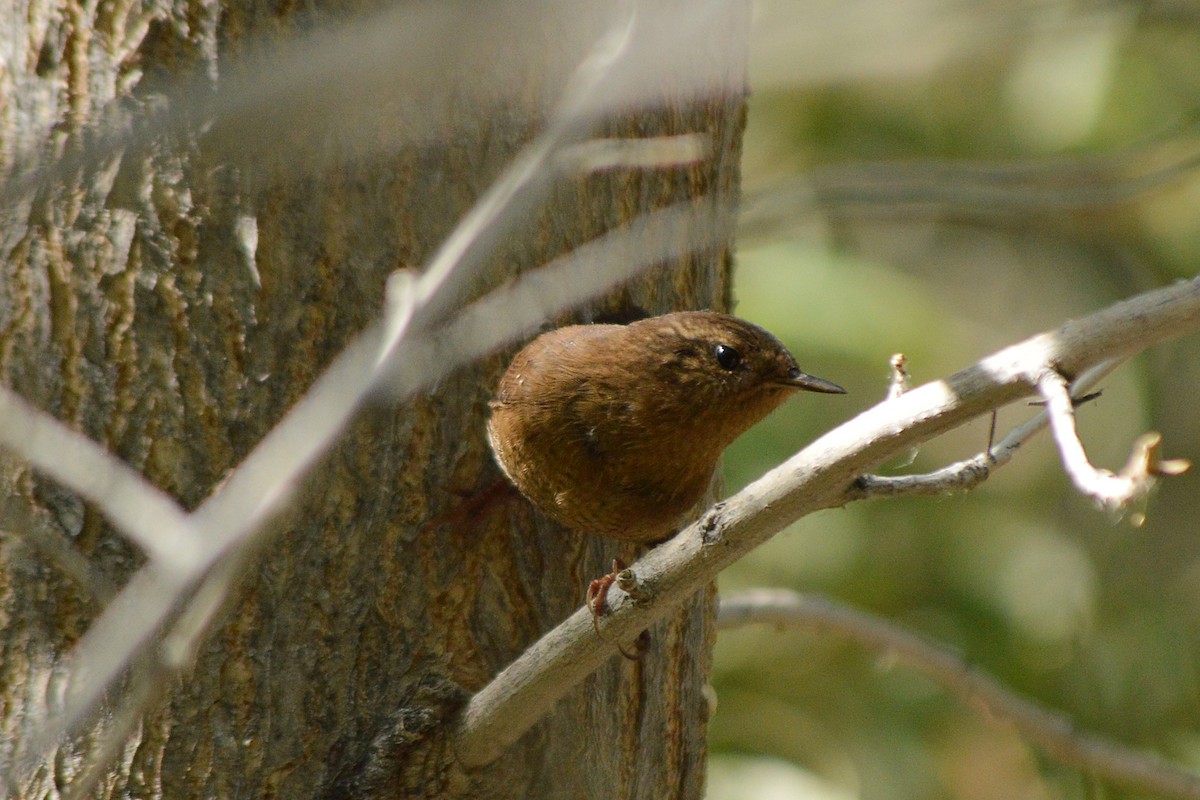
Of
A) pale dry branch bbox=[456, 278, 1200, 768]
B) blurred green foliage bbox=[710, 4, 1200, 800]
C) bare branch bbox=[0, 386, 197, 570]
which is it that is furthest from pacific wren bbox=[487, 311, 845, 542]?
blurred green foliage bbox=[710, 4, 1200, 800]

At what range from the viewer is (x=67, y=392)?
2.20 meters

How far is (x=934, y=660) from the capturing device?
3.32 m

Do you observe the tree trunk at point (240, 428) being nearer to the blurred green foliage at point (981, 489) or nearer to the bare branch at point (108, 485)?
the bare branch at point (108, 485)

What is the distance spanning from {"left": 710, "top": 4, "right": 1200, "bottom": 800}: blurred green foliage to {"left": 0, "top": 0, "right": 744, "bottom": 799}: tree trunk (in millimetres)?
2488

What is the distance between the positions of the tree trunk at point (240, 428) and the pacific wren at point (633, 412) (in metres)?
0.18

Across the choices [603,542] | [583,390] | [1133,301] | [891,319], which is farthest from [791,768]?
[1133,301]

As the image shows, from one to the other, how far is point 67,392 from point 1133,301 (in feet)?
5.60

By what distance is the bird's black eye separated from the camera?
259 cm

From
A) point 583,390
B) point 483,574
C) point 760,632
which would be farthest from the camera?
point 760,632

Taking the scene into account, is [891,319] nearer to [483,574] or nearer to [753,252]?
[753,252]

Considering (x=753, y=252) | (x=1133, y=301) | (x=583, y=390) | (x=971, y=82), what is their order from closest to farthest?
(x=1133, y=301) → (x=583, y=390) → (x=753, y=252) → (x=971, y=82)

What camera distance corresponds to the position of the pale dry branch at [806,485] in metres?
1.45

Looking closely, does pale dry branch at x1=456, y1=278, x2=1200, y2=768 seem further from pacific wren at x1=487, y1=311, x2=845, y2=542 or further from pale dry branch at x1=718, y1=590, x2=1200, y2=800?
pale dry branch at x1=718, y1=590, x2=1200, y2=800

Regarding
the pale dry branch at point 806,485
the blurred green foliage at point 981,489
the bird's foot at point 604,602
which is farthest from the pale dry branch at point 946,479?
the blurred green foliage at point 981,489
